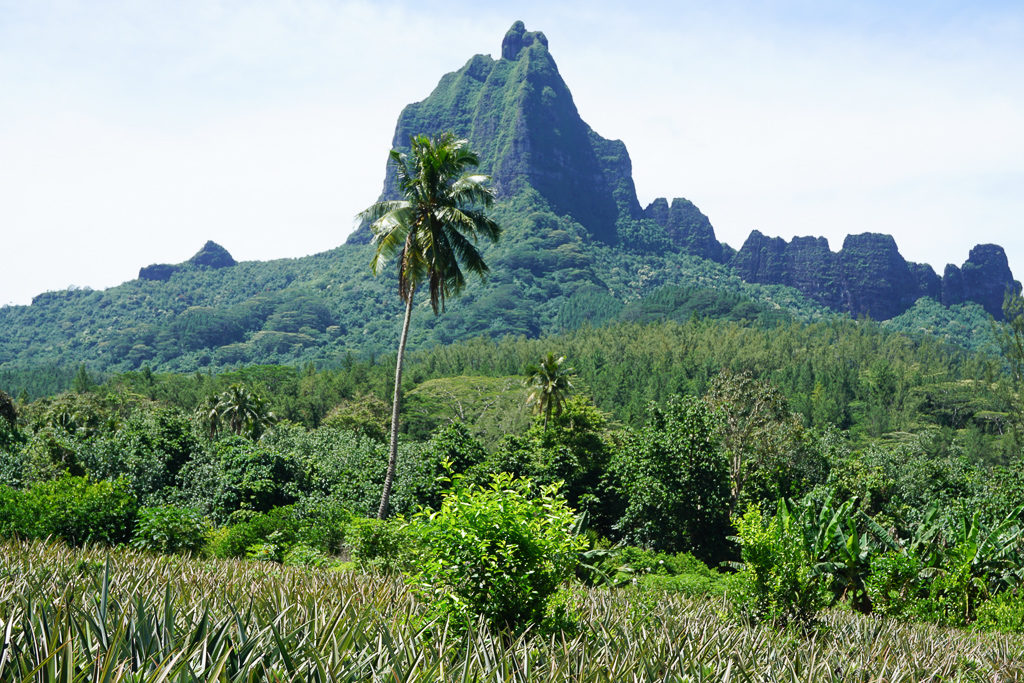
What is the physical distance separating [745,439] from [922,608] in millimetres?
16093

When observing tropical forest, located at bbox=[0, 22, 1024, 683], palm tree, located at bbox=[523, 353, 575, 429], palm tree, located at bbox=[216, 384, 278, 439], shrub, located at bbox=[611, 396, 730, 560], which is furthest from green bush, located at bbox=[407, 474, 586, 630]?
palm tree, located at bbox=[216, 384, 278, 439]

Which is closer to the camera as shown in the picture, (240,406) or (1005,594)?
(1005,594)

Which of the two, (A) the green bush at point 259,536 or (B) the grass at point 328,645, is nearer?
(B) the grass at point 328,645

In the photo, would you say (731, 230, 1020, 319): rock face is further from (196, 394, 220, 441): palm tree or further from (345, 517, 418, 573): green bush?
(345, 517, 418, 573): green bush

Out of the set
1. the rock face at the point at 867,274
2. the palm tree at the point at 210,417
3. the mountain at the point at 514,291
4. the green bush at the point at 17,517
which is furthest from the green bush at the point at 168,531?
the rock face at the point at 867,274

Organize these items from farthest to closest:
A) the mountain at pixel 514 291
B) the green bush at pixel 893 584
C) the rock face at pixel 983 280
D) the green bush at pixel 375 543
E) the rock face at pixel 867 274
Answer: the rock face at pixel 867 274 < the rock face at pixel 983 280 < the mountain at pixel 514 291 < the green bush at pixel 893 584 < the green bush at pixel 375 543

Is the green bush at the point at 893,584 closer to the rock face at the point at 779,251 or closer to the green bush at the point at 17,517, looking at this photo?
the green bush at the point at 17,517

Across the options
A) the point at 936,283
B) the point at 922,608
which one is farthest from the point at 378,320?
the point at 936,283

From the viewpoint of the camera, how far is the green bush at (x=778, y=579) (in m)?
8.74

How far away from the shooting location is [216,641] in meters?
3.29

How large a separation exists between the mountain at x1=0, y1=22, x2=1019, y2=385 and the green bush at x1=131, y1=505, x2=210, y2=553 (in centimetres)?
8224

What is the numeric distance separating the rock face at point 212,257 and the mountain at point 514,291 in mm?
414

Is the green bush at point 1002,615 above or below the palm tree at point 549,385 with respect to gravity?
below

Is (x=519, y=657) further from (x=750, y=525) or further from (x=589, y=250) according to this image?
(x=589, y=250)
